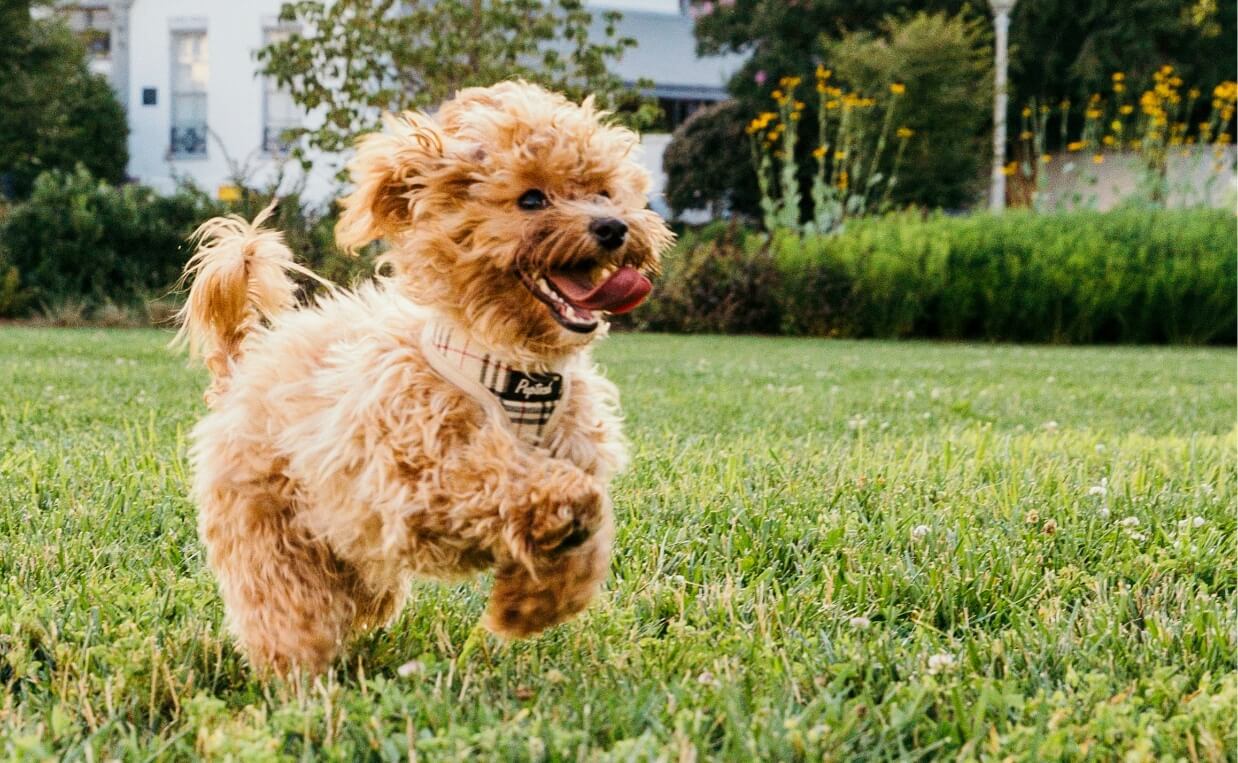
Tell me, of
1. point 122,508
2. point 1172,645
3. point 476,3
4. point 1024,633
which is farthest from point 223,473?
point 476,3

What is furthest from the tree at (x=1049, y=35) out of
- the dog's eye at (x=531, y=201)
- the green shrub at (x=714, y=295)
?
the dog's eye at (x=531, y=201)

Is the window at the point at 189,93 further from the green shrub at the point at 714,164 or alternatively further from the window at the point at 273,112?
the green shrub at the point at 714,164

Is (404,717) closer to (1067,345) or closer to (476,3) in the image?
(476,3)

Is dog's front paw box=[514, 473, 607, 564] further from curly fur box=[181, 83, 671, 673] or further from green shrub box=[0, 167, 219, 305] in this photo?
green shrub box=[0, 167, 219, 305]

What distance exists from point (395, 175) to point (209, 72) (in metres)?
25.5

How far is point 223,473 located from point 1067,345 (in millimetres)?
15091

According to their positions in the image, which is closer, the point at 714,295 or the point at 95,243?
the point at 95,243

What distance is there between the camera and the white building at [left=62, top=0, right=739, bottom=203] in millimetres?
25453

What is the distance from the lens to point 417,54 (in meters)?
15.0

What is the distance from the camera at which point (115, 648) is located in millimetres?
2555

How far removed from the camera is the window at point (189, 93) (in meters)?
26.7

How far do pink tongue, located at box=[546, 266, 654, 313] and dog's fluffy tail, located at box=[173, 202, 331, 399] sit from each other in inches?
32.9

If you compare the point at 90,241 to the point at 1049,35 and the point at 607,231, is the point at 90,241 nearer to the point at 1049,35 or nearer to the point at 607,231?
the point at 607,231

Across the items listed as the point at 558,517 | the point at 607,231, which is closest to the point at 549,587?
the point at 558,517
